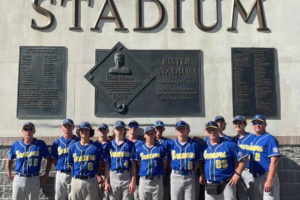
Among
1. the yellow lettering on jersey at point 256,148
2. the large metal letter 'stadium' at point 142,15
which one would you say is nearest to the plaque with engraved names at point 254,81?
the yellow lettering on jersey at point 256,148

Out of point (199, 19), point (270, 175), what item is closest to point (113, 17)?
point (199, 19)

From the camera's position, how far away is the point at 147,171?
17.7 ft

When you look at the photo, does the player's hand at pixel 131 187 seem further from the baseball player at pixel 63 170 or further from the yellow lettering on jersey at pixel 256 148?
the yellow lettering on jersey at pixel 256 148

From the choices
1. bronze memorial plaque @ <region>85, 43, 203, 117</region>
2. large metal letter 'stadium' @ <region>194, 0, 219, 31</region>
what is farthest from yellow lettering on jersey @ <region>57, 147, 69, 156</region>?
large metal letter 'stadium' @ <region>194, 0, 219, 31</region>

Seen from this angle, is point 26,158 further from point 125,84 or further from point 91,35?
point 91,35

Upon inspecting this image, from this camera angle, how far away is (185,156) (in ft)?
17.8

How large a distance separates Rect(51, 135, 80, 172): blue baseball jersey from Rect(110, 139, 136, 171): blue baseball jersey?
0.89m

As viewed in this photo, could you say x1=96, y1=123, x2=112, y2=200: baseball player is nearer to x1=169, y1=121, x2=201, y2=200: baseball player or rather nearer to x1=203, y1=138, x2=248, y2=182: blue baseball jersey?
x1=169, y1=121, x2=201, y2=200: baseball player

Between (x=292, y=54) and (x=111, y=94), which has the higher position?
(x=292, y=54)

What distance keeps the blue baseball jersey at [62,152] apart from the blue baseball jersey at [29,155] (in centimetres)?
17

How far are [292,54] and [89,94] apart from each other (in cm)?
472

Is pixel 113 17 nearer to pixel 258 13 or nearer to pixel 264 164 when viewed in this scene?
pixel 258 13

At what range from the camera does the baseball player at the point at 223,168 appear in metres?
5.05

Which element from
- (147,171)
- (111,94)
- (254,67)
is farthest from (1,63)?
(254,67)
